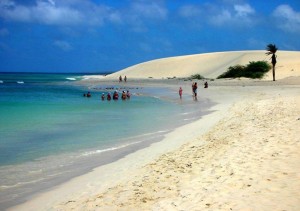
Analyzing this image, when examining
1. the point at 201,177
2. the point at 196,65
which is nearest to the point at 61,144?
the point at 201,177

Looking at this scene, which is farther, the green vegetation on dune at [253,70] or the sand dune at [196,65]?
the sand dune at [196,65]

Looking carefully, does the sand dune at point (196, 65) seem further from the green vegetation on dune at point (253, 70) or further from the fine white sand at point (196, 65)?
the green vegetation on dune at point (253, 70)

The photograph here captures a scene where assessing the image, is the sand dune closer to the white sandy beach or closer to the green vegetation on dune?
the green vegetation on dune

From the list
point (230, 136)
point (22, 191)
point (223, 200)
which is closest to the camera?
point (223, 200)

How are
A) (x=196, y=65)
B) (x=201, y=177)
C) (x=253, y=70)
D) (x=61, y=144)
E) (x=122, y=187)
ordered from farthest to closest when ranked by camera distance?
(x=196, y=65) < (x=253, y=70) < (x=61, y=144) < (x=122, y=187) < (x=201, y=177)

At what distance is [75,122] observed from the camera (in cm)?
1909

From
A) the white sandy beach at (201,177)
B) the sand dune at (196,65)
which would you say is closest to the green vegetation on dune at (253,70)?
the sand dune at (196,65)

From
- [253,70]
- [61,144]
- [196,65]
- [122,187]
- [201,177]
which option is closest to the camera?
[201,177]

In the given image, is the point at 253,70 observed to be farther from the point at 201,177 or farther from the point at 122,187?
the point at 122,187

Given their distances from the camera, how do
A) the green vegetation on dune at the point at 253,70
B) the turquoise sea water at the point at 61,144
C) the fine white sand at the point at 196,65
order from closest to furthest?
the turquoise sea water at the point at 61,144
the green vegetation on dune at the point at 253,70
the fine white sand at the point at 196,65

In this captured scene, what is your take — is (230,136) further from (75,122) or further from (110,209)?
(75,122)

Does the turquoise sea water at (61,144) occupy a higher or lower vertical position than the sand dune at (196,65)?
lower

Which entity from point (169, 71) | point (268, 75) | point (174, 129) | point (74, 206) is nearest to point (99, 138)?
point (174, 129)

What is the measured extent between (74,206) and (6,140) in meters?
8.30
